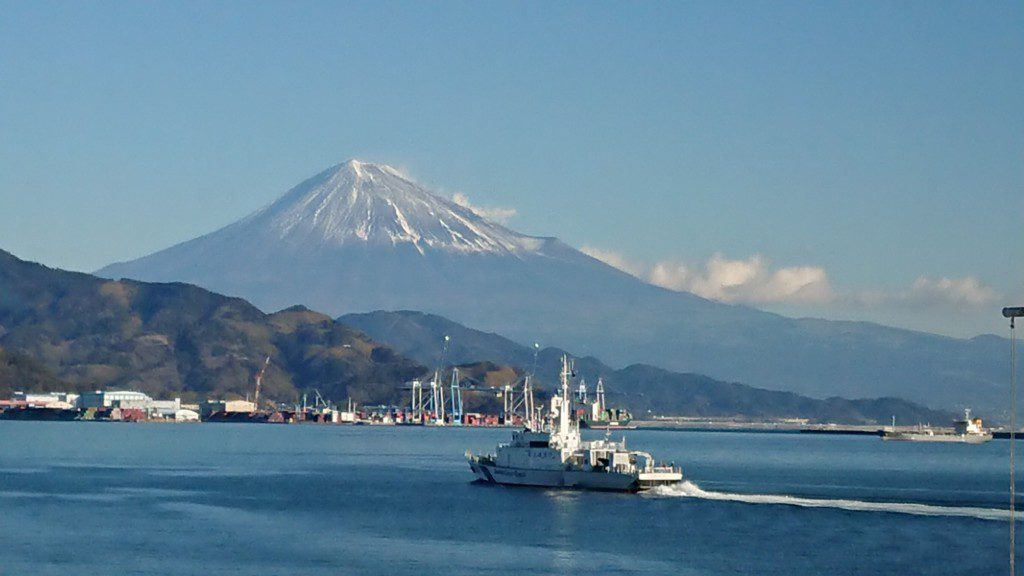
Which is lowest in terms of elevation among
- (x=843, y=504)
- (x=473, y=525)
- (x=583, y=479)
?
(x=473, y=525)

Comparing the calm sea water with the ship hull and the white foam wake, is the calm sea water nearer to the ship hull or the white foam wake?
the white foam wake

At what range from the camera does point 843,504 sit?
103m

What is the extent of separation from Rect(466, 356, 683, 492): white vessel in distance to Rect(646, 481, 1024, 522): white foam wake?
1265mm

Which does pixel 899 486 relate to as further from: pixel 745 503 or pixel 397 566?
pixel 397 566

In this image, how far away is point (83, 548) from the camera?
7506 centimetres

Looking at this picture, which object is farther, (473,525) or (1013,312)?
(473,525)

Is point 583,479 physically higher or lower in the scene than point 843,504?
higher

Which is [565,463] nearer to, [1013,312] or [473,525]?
[473,525]

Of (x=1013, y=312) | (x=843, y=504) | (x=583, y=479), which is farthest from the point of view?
(x=583, y=479)

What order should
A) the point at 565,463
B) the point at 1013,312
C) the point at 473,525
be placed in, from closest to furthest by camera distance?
the point at 1013,312, the point at 473,525, the point at 565,463

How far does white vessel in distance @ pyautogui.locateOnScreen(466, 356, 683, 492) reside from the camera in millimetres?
108875

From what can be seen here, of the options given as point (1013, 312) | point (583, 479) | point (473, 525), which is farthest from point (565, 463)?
point (1013, 312)

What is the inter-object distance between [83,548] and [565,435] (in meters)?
43.4

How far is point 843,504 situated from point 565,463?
18427 millimetres
